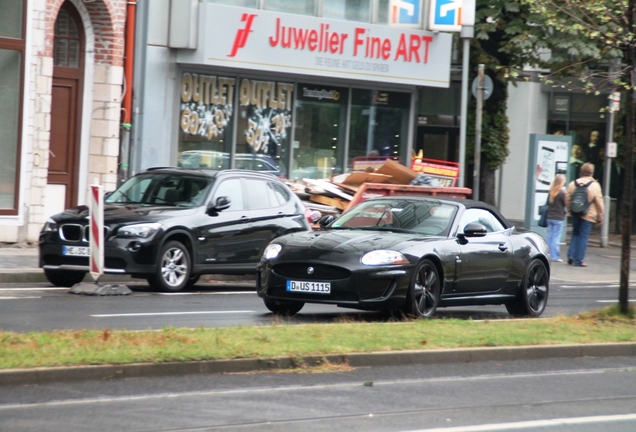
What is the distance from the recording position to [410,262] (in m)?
12.4

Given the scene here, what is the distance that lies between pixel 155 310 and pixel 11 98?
8.82 metres

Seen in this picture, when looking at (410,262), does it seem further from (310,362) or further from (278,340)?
(310,362)

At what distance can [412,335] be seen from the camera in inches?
426

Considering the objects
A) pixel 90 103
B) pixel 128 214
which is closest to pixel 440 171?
pixel 90 103

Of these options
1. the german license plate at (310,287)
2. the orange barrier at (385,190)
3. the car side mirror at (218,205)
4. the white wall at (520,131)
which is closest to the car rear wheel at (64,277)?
the car side mirror at (218,205)

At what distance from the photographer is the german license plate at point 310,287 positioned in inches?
480

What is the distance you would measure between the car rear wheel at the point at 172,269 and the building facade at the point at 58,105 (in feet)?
19.0

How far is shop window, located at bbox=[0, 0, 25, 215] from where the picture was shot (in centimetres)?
2033

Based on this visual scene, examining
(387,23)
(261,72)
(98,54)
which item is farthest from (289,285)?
(387,23)

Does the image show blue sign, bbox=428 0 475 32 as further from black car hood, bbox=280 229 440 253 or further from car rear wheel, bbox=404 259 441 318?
car rear wheel, bbox=404 259 441 318

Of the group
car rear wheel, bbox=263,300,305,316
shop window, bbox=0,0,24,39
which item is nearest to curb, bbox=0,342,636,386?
car rear wheel, bbox=263,300,305,316

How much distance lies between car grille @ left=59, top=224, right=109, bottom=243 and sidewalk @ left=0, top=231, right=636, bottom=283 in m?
1.44

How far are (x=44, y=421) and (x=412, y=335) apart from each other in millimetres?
4583

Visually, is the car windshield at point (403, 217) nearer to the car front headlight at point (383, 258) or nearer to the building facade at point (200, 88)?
→ the car front headlight at point (383, 258)
